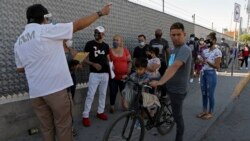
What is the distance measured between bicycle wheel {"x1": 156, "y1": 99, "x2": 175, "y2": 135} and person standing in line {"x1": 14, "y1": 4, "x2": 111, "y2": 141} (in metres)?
2.13

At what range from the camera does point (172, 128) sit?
6.38 metres

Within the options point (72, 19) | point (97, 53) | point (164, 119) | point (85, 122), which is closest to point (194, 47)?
point (72, 19)

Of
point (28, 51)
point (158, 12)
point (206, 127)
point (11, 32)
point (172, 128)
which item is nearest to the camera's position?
point (28, 51)

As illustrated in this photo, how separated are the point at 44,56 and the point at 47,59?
0.15ft

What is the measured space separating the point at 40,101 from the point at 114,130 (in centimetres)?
113

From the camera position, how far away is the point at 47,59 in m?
3.75

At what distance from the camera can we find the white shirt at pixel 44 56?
3.67 meters

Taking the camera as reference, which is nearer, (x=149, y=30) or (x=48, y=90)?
(x=48, y=90)

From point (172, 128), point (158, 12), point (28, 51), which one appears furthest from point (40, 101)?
point (158, 12)

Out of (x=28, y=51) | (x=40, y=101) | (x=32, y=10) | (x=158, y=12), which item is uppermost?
(x=158, y=12)

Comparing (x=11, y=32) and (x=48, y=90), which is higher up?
(x=11, y=32)

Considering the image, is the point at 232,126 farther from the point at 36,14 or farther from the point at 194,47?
the point at 194,47

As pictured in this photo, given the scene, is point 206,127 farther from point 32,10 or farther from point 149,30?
point 149,30

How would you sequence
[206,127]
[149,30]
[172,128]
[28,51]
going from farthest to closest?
[149,30]
[206,127]
[172,128]
[28,51]
